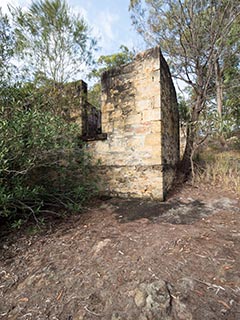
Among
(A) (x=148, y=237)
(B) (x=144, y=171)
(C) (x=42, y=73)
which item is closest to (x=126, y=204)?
(B) (x=144, y=171)

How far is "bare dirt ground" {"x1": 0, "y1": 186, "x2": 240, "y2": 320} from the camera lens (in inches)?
47.1

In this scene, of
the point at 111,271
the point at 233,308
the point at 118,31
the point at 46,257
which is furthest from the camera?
the point at 118,31

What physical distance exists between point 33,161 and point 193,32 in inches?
191

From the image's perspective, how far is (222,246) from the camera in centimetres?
176

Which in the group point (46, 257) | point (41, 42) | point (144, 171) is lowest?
point (46, 257)

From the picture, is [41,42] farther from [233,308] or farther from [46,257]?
[233,308]

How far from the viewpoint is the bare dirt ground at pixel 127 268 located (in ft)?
3.92

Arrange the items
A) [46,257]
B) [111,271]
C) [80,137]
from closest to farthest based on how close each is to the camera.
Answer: [111,271], [46,257], [80,137]

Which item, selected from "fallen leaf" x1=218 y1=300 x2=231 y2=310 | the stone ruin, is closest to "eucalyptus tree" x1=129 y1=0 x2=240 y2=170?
the stone ruin

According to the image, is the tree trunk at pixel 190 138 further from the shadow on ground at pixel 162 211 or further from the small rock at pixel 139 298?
the small rock at pixel 139 298

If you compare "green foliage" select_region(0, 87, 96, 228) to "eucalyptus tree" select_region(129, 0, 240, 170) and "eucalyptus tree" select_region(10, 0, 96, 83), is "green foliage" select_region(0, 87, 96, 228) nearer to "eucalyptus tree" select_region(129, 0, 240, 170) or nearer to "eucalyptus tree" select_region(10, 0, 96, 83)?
"eucalyptus tree" select_region(10, 0, 96, 83)

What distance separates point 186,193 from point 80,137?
2.47 m

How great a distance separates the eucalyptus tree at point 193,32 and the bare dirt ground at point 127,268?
2733 mm

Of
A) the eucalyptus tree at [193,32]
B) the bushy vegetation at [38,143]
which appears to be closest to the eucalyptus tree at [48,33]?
the bushy vegetation at [38,143]
